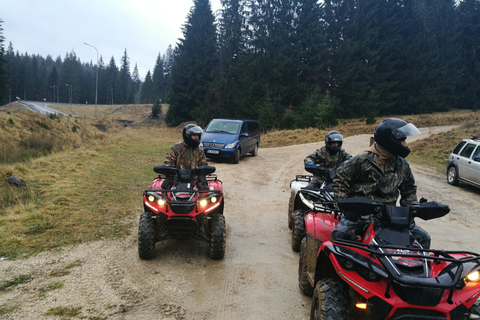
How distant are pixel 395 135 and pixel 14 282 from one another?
4.95m

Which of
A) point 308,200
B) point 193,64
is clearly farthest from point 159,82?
point 308,200

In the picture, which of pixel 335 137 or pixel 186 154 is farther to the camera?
pixel 335 137

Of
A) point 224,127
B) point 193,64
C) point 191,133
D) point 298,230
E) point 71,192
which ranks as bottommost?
point 71,192

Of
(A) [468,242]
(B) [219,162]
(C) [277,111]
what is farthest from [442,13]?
(A) [468,242]

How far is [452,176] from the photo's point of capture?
1309cm

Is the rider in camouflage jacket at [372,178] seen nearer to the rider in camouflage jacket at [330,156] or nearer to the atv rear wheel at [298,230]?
the atv rear wheel at [298,230]

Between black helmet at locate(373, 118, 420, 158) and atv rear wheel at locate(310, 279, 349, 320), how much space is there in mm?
1297

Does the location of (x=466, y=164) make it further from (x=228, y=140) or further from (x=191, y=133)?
(x=191, y=133)

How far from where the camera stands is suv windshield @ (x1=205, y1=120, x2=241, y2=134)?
16812 millimetres

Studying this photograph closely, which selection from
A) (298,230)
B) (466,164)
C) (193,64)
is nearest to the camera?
(298,230)

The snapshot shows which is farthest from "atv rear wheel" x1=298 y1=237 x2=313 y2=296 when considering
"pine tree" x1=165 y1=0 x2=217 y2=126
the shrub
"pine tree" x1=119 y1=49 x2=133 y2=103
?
"pine tree" x1=119 y1=49 x2=133 y2=103

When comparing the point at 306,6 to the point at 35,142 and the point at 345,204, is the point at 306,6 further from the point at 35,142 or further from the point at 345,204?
the point at 345,204

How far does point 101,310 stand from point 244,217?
14.9 ft

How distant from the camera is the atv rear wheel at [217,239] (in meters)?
5.48
